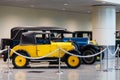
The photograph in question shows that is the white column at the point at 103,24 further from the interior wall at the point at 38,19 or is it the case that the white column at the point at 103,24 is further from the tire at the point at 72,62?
the tire at the point at 72,62

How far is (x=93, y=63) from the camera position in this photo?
2223cm

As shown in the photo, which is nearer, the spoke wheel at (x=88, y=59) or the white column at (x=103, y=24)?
the spoke wheel at (x=88, y=59)

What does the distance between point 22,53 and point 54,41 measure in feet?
8.13

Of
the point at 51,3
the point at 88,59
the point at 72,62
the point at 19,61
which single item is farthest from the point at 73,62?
the point at 51,3

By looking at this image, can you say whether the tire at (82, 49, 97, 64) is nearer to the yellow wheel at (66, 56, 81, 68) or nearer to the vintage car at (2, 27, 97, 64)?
the vintage car at (2, 27, 97, 64)

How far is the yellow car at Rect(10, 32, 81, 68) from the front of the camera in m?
19.2

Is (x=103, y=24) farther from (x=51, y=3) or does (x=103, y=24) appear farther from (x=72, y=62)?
(x=72, y=62)

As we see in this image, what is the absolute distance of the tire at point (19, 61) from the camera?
19.1m

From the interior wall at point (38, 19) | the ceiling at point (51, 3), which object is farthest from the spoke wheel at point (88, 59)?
the interior wall at point (38, 19)

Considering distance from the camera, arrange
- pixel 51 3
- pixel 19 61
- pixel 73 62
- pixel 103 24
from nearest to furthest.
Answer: pixel 19 61, pixel 73 62, pixel 51 3, pixel 103 24

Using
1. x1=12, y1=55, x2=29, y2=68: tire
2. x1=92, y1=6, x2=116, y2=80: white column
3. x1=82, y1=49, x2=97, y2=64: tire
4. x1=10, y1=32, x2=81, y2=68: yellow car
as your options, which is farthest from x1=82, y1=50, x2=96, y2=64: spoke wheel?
x1=92, y1=6, x2=116, y2=80: white column

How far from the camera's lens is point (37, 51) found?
772 inches

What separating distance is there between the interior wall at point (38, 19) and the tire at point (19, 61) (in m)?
9.90

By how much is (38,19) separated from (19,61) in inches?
510
